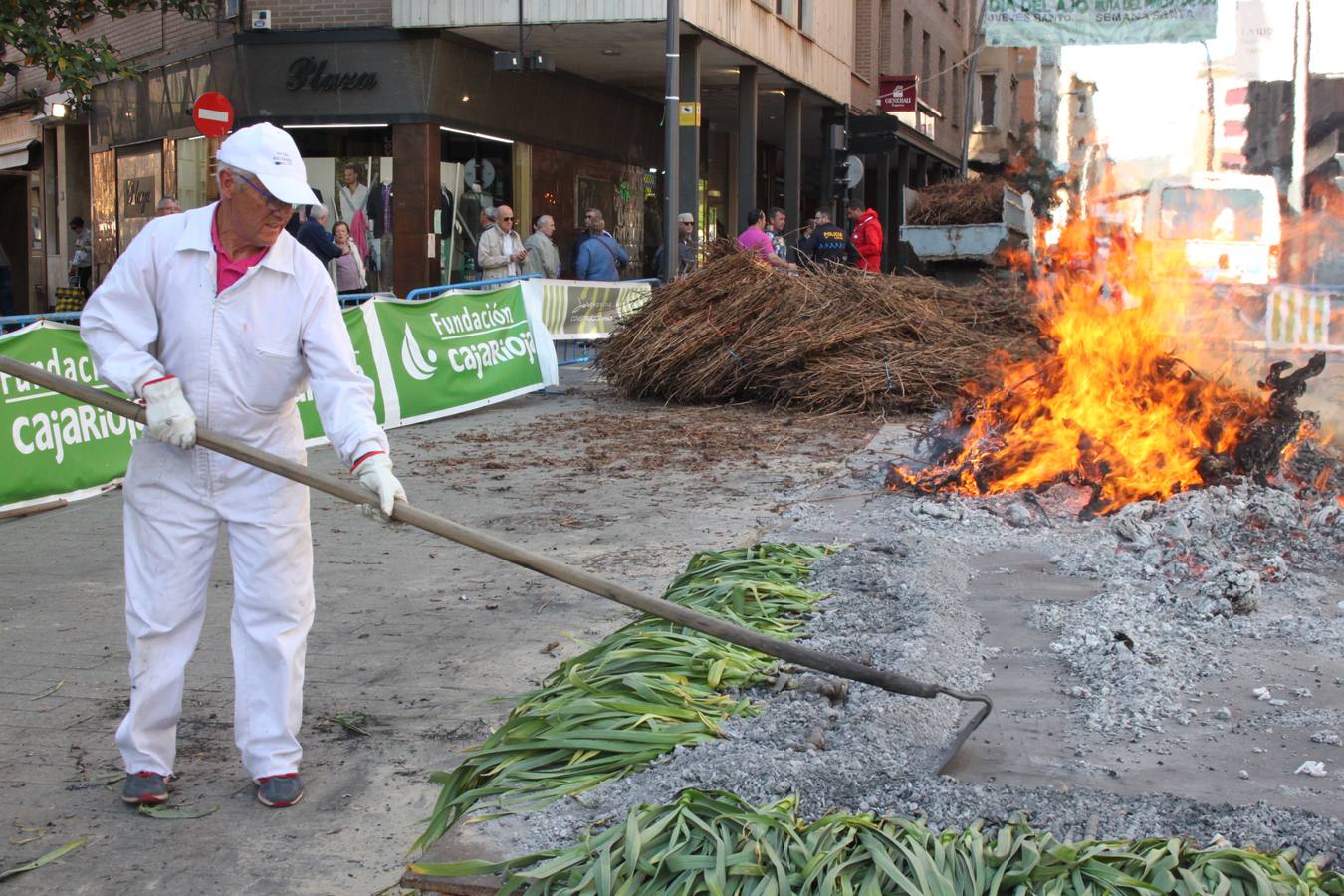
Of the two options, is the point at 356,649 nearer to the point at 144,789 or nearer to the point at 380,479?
the point at 144,789

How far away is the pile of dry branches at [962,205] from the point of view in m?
24.3

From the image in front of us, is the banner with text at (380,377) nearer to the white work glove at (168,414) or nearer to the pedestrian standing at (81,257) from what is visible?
the white work glove at (168,414)

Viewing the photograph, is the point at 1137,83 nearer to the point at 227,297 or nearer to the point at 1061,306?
the point at 1061,306

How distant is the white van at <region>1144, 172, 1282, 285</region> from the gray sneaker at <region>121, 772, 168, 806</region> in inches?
427

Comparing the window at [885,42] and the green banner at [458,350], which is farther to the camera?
the window at [885,42]

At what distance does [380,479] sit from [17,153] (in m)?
29.7

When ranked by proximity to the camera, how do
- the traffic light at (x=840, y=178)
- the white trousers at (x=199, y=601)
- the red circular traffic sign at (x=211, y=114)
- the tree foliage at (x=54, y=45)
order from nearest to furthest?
the white trousers at (x=199, y=601), the tree foliage at (x=54, y=45), the red circular traffic sign at (x=211, y=114), the traffic light at (x=840, y=178)

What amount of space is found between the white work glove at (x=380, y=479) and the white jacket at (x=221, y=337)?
4cm

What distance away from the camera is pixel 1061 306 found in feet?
28.1

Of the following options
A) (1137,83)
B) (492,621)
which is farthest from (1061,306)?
(1137,83)

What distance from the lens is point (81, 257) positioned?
2561cm

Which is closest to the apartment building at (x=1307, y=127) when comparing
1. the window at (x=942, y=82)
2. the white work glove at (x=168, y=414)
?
the white work glove at (x=168, y=414)

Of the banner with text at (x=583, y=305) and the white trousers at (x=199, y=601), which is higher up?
the banner with text at (x=583, y=305)

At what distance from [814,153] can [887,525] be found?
34.2m
